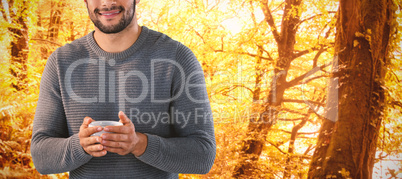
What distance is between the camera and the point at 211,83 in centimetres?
345

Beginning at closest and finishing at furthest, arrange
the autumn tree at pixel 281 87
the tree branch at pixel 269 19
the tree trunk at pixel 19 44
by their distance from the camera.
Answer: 1. the autumn tree at pixel 281 87
2. the tree branch at pixel 269 19
3. the tree trunk at pixel 19 44

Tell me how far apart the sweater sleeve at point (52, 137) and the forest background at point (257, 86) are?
2.41 m

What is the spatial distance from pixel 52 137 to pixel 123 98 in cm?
24

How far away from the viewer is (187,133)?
97 centimetres

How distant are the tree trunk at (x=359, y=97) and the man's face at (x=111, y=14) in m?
2.29

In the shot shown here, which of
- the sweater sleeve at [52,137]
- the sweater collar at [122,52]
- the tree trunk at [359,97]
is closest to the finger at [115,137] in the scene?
the sweater sleeve at [52,137]

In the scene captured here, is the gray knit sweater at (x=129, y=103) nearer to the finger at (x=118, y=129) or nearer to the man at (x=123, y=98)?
the man at (x=123, y=98)

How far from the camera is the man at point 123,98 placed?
934mm

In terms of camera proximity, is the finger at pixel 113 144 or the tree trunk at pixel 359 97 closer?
the finger at pixel 113 144

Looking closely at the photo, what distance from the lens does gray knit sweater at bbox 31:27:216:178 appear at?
93 cm

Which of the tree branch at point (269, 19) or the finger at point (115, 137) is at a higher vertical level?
the tree branch at point (269, 19)

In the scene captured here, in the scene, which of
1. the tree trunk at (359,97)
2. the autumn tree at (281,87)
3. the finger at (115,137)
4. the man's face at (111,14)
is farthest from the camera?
the autumn tree at (281,87)

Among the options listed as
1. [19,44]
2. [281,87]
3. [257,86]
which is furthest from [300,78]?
[19,44]

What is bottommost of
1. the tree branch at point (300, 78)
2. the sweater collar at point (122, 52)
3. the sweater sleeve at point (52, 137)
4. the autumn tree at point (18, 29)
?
the sweater sleeve at point (52, 137)
